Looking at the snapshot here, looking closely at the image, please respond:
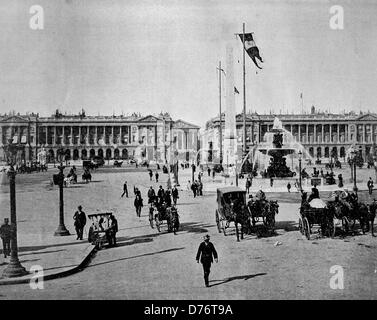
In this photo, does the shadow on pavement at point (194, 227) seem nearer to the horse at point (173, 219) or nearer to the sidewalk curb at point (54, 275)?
the horse at point (173, 219)

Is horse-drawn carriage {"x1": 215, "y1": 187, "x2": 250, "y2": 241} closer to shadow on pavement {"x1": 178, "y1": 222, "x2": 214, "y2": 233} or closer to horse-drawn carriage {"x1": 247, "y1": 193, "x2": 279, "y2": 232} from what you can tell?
horse-drawn carriage {"x1": 247, "y1": 193, "x2": 279, "y2": 232}

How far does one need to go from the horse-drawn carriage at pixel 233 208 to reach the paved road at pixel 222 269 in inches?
15.1

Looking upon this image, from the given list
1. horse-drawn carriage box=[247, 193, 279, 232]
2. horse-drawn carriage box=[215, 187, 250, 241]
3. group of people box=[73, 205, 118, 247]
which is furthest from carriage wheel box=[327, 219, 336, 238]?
group of people box=[73, 205, 118, 247]

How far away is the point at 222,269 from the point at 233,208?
9.26 ft

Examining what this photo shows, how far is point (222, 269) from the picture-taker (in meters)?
8.66

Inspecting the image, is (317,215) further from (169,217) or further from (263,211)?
(169,217)

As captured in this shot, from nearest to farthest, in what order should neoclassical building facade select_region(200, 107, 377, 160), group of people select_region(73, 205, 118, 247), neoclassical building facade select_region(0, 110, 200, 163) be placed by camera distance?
1. group of people select_region(73, 205, 118, 247)
2. neoclassical building facade select_region(0, 110, 200, 163)
3. neoclassical building facade select_region(200, 107, 377, 160)

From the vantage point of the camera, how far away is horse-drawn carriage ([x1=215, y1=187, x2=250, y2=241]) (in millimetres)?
11188

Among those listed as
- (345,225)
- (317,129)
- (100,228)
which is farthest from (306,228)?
(317,129)

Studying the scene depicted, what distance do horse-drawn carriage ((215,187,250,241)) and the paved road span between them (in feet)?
1.25

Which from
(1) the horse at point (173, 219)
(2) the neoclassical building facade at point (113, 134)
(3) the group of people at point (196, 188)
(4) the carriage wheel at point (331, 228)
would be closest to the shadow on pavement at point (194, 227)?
(1) the horse at point (173, 219)

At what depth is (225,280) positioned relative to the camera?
26.2 feet

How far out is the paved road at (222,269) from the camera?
7.47 metres
